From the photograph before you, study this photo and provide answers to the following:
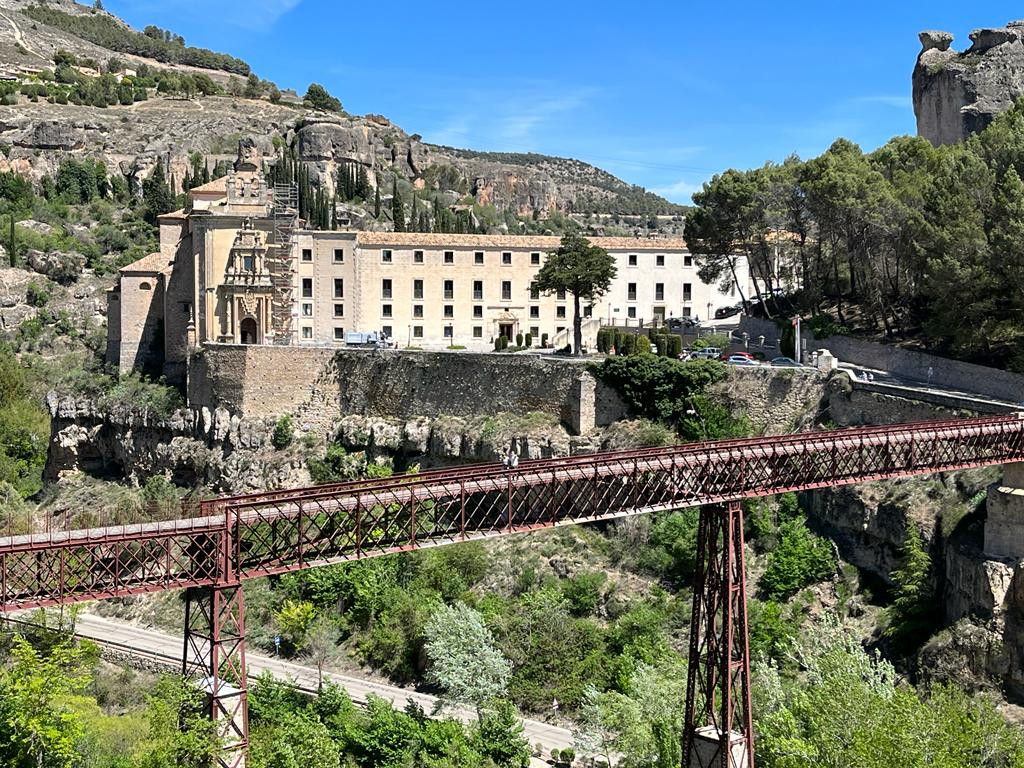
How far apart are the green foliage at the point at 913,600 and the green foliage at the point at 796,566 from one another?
120 inches

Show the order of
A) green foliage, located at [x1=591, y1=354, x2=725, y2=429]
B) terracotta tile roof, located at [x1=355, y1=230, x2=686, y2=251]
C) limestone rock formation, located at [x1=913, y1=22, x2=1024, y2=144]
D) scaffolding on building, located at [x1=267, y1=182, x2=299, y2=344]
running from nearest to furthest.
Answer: green foliage, located at [x1=591, y1=354, x2=725, y2=429]
scaffolding on building, located at [x1=267, y1=182, x2=299, y2=344]
terracotta tile roof, located at [x1=355, y1=230, x2=686, y2=251]
limestone rock formation, located at [x1=913, y1=22, x2=1024, y2=144]

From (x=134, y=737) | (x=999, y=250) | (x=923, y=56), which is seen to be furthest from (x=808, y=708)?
(x=923, y=56)

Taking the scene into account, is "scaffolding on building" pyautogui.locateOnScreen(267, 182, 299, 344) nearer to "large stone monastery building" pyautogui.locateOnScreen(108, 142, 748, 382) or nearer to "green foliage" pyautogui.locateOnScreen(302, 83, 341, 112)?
"large stone monastery building" pyautogui.locateOnScreen(108, 142, 748, 382)

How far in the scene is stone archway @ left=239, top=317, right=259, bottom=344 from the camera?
5634 centimetres

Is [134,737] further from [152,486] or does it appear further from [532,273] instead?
[532,273]

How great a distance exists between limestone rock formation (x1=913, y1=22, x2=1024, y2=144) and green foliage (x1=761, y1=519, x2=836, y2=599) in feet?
121

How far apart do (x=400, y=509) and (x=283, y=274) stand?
1460 inches

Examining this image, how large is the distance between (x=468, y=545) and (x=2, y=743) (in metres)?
21.2

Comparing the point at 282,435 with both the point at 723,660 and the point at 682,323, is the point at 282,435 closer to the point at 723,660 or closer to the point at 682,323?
the point at 682,323

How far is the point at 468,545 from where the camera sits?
42.7 metres

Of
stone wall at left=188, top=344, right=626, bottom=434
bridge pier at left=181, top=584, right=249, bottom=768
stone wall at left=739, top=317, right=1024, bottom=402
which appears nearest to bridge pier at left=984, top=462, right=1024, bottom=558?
stone wall at left=739, top=317, right=1024, bottom=402

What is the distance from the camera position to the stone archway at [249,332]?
5634cm

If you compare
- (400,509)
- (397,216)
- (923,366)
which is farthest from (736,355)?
(397,216)

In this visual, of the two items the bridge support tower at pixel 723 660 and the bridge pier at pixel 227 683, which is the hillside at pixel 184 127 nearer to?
the bridge support tower at pixel 723 660
